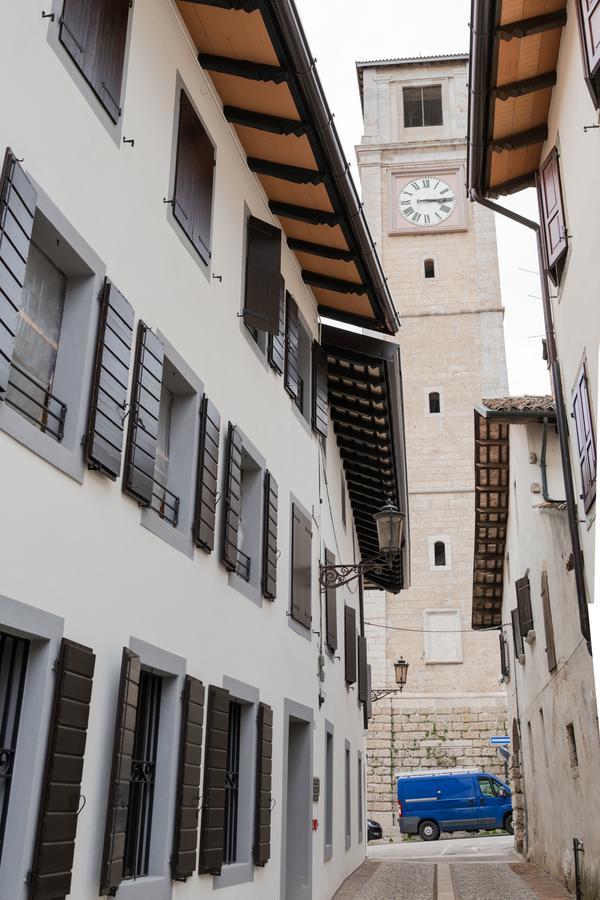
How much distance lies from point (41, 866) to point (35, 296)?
331 cm

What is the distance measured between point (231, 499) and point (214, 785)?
2534 millimetres

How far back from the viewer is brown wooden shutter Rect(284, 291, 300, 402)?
12008mm

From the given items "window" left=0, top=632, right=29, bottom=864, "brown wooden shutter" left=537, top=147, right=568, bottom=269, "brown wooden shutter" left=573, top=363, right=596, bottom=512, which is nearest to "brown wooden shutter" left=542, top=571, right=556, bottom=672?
"brown wooden shutter" left=573, top=363, right=596, bottom=512

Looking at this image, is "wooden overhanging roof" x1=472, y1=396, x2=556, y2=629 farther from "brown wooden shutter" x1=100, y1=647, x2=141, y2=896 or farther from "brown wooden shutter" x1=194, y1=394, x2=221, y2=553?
"brown wooden shutter" x1=100, y1=647, x2=141, y2=896

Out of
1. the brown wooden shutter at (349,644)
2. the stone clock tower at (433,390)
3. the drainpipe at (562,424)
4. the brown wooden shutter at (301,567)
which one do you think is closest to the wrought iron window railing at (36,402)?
the brown wooden shutter at (301,567)

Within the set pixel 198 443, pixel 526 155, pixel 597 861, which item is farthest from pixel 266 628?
pixel 526 155

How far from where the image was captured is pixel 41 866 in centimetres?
500

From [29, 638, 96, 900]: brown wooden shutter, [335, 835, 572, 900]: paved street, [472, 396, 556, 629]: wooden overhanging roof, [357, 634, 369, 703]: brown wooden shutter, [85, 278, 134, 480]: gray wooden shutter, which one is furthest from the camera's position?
[357, 634, 369, 703]: brown wooden shutter

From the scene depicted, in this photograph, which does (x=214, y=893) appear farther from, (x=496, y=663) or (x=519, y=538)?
(x=496, y=663)

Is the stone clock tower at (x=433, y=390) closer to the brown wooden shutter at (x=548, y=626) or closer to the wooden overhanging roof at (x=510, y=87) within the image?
the brown wooden shutter at (x=548, y=626)

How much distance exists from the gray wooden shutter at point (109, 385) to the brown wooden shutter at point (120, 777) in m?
1.27

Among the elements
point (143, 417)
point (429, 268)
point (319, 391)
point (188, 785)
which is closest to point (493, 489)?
point (319, 391)

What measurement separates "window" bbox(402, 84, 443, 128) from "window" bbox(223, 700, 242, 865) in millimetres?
40555

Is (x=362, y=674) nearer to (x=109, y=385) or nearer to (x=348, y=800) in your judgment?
(x=348, y=800)
